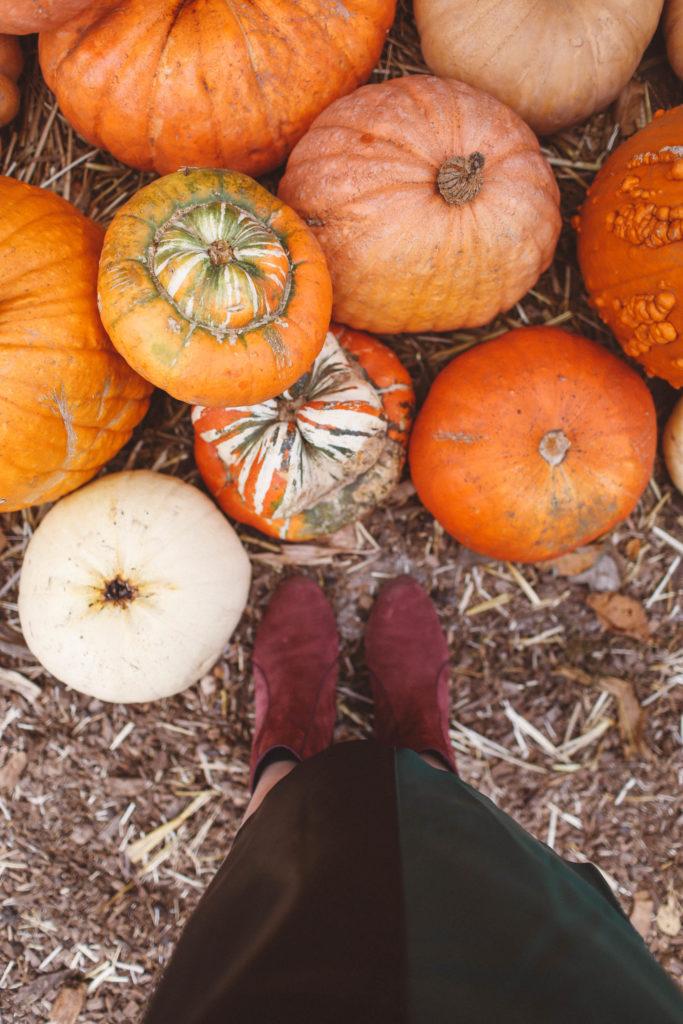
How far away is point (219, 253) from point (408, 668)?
118 centimetres

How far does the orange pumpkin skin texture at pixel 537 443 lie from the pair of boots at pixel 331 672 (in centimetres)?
37

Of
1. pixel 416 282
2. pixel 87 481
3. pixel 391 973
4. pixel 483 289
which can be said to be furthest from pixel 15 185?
pixel 391 973

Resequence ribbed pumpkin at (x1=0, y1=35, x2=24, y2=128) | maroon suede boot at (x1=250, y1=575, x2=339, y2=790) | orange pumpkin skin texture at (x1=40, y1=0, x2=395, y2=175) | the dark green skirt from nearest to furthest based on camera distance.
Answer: the dark green skirt → orange pumpkin skin texture at (x1=40, y1=0, x2=395, y2=175) → ribbed pumpkin at (x1=0, y1=35, x2=24, y2=128) → maroon suede boot at (x1=250, y1=575, x2=339, y2=790)

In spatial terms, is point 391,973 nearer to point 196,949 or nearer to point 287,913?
point 287,913

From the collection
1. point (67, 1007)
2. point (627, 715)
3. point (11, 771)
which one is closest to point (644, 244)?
point (627, 715)

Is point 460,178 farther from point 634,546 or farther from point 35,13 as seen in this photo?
point 634,546

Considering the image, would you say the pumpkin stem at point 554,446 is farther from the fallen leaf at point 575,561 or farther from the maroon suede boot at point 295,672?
the maroon suede boot at point 295,672

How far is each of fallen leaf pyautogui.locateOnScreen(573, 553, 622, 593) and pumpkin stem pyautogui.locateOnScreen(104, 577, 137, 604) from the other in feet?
4.07

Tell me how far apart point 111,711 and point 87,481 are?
64 cm

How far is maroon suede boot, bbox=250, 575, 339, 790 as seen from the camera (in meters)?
1.88

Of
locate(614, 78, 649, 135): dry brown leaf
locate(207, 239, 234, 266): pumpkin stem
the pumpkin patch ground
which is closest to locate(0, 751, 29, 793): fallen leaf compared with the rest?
the pumpkin patch ground

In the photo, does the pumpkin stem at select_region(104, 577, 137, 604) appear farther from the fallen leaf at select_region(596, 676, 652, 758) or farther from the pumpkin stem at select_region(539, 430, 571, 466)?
the fallen leaf at select_region(596, 676, 652, 758)

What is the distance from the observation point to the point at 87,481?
70.5 inches

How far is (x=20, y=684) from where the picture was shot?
76.3 inches
